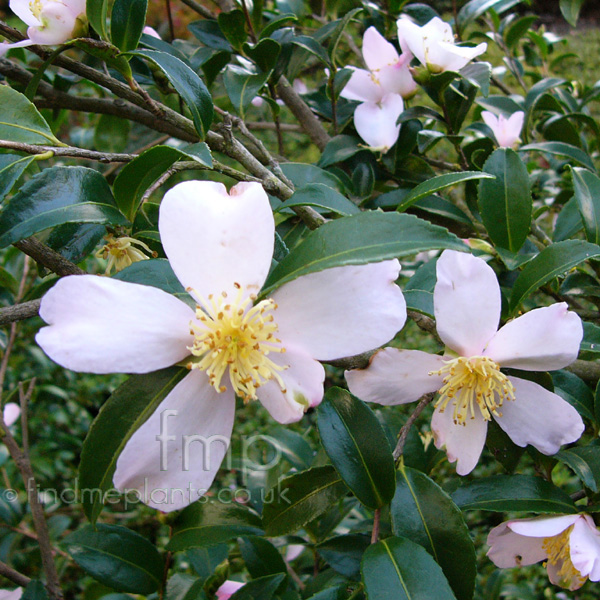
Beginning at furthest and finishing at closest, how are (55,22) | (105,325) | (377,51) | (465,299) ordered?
(377,51) → (55,22) → (465,299) → (105,325)

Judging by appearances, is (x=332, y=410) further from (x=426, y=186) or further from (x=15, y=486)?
(x=15, y=486)

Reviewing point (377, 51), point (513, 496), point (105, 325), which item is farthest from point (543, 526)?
point (377, 51)

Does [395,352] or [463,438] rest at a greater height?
[395,352]

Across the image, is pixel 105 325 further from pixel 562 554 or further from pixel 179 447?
pixel 562 554

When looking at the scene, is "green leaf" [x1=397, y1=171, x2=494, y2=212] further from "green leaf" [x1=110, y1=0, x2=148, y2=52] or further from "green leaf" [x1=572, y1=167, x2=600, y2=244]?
"green leaf" [x1=110, y1=0, x2=148, y2=52]

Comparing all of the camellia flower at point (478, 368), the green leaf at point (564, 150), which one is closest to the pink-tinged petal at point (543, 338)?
the camellia flower at point (478, 368)

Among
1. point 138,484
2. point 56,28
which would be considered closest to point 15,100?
point 56,28

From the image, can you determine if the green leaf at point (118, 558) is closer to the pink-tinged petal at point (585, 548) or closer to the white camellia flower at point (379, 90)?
the pink-tinged petal at point (585, 548)
